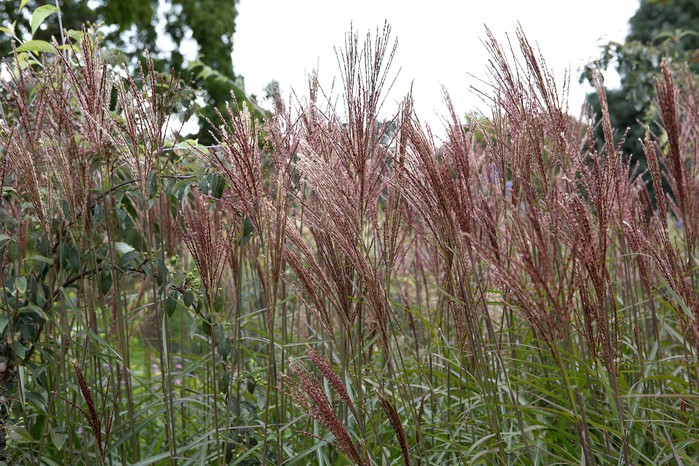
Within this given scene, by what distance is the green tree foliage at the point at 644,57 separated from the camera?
6516 millimetres

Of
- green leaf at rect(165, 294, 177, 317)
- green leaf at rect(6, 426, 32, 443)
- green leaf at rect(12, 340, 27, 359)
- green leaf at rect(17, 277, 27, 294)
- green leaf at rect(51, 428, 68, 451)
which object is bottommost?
green leaf at rect(51, 428, 68, 451)

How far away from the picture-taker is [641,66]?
6.61 m

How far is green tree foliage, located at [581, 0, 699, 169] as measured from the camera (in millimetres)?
6516

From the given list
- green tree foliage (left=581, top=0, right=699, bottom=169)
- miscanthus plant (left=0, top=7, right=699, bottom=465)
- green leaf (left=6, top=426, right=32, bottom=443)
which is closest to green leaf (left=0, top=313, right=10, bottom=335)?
miscanthus plant (left=0, top=7, right=699, bottom=465)

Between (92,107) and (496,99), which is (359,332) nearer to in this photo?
(496,99)

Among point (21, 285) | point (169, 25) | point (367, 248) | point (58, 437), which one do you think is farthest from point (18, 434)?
point (169, 25)

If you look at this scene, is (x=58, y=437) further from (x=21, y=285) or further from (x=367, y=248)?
(x=367, y=248)

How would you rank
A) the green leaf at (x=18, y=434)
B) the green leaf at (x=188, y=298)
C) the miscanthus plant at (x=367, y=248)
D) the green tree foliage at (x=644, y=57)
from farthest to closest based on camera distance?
the green tree foliage at (x=644, y=57) < the green leaf at (x=188, y=298) < the green leaf at (x=18, y=434) < the miscanthus plant at (x=367, y=248)

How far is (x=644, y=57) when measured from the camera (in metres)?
6.69

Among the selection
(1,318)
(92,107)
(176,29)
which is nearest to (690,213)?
(92,107)

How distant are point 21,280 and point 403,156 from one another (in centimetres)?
128

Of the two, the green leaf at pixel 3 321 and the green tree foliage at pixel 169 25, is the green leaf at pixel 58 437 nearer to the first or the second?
the green leaf at pixel 3 321

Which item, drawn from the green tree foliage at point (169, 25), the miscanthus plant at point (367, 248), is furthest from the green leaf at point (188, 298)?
the green tree foliage at point (169, 25)

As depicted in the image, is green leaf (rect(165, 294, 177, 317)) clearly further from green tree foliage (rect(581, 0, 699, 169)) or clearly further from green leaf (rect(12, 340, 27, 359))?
green tree foliage (rect(581, 0, 699, 169))
